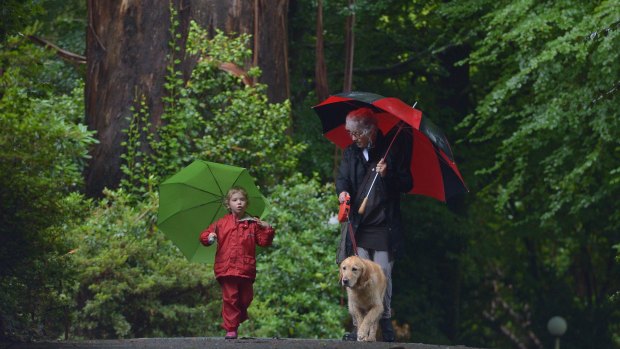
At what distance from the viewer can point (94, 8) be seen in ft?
75.0

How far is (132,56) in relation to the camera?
22328 millimetres

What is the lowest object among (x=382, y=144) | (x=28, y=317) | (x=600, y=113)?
(x=28, y=317)

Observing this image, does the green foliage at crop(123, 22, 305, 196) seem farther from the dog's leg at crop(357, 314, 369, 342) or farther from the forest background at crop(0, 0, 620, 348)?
the dog's leg at crop(357, 314, 369, 342)

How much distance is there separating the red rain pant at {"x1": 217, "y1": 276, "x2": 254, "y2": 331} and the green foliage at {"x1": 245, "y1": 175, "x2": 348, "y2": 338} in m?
4.80

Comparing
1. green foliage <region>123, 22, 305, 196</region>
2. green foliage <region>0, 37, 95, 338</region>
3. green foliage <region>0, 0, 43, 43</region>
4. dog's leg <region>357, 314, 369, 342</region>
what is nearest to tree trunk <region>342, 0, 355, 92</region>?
green foliage <region>123, 22, 305, 196</region>

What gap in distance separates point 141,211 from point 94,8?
4376 mm

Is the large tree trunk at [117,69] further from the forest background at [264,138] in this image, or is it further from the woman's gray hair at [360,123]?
the woman's gray hair at [360,123]

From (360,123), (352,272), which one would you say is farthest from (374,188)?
(352,272)

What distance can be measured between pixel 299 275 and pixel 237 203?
6.15 metres

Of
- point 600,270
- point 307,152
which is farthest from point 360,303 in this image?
point 600,270

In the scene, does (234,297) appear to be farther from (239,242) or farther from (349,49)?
(349,49)

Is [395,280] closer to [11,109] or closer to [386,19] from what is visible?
[386,19]

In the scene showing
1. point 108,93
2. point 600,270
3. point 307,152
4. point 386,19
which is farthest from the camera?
point 600,270

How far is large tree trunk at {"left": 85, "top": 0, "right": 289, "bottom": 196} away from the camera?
71.8 ft
